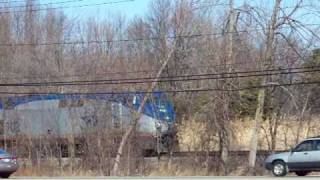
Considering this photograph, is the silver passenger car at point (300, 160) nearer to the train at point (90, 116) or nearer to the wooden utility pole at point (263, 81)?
the wooden utility pole at point (263, 81)

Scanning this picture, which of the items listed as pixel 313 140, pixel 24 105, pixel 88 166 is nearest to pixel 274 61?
pixel 313 140

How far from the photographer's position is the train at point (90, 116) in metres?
42.0

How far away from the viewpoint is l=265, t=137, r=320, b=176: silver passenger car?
30578mm

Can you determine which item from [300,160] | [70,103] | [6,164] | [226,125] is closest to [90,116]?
[70,103]

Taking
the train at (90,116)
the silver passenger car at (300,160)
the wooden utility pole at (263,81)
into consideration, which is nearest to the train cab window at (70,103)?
the train at (90,116)

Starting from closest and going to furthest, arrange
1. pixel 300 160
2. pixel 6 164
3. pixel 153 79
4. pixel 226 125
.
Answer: pixel 300 160 → pixel 6 164 → pixel 226 125 → pixel 153 79

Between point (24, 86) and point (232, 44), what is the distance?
673 inches

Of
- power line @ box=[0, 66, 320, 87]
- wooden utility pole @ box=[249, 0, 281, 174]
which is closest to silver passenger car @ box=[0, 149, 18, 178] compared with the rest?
power line @ box=[0, 66, 320, 87]

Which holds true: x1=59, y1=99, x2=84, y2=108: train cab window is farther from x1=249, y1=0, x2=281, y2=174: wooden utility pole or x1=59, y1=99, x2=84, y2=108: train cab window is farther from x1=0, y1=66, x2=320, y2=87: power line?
x1=249, y1=0, x2=281, y2=174: wooden utility pole

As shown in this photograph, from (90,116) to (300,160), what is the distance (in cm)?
1662

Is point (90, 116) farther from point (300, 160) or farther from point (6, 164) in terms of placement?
point (300, 160)

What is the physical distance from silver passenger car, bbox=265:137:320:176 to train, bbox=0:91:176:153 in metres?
11.0

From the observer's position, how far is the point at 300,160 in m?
31.0

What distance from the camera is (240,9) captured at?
38.2 m
